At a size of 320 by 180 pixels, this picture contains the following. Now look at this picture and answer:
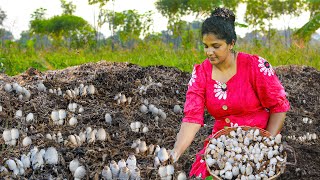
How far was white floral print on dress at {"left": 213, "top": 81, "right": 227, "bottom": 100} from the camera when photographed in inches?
117

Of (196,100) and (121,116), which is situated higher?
(196,100)

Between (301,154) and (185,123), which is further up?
(185,123)

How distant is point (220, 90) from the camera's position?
2.97 m

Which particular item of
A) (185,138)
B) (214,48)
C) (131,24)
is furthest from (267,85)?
(131,24)

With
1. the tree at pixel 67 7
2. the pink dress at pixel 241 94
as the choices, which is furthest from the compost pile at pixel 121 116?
the tree at pixel 67 7

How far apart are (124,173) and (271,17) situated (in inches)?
549

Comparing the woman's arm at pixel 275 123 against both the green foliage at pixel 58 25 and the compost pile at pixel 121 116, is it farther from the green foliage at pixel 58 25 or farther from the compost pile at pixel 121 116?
the green foliage at pixel 58 25

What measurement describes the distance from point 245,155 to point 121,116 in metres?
1.67

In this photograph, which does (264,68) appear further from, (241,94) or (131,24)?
(131,24)

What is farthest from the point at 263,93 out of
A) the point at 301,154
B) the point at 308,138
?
the point at 308,138

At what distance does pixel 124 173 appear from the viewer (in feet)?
8.57

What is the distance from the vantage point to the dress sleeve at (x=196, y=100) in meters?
2.97

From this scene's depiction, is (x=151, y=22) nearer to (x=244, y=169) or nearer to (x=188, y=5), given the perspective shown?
(x=188, y=5)

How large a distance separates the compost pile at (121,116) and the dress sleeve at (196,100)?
0.30 m
